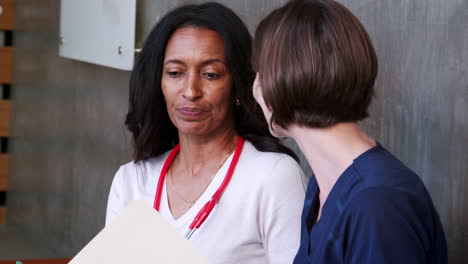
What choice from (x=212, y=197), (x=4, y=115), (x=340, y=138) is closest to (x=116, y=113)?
(x=4, y=115)

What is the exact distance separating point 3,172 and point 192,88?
3928 mm

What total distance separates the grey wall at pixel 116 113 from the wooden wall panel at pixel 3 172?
0.30ft

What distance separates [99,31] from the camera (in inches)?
135

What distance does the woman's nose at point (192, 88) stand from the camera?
1588 millimetres

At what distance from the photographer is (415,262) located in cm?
98

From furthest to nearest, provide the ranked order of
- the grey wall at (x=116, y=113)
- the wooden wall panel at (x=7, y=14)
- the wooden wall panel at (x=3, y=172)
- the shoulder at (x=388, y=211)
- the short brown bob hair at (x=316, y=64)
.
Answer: the wooden wall panel at (x=3, y=172) → the wooden wall panel at (x=7, y=14) → the grey wall at (x=116, y=113) → the short brown bob hair at (x=316, y=64) → the shoulder at (x=388, y=211)

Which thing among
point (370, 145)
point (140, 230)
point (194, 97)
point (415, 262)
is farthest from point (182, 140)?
point (415, 262)

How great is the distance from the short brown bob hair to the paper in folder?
0.25 meters

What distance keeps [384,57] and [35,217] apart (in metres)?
3.63

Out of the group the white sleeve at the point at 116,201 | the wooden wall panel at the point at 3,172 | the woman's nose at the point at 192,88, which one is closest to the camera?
the woman's nose at the point at 192,88

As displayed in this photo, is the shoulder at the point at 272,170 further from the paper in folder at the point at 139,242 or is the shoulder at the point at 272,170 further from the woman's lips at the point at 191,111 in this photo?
the paper in folder at the point at 139,242

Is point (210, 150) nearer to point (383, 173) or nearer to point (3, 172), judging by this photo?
point (383, 173)

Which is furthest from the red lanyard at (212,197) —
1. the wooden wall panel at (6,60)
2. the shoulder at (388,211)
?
the wooden wall panel at (6,60)

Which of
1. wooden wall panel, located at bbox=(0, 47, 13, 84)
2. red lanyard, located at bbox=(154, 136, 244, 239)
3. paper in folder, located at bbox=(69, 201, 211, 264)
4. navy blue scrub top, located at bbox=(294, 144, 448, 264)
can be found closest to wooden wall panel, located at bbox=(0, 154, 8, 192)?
wooden wall panel, located at bbox=(0, 47, 13, 84)
